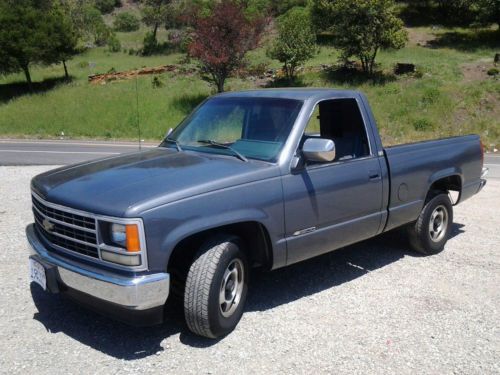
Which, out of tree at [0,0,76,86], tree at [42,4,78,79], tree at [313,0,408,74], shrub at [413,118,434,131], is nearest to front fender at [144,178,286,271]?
shrub at [413,118,434,131]

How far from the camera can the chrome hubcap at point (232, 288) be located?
3.94 meters

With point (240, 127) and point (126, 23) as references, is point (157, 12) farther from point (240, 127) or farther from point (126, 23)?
point (240, 127)

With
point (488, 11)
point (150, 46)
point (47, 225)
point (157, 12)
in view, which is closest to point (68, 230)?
point (47, 225)

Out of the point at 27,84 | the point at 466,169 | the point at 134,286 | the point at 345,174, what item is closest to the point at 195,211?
the point at 134,286

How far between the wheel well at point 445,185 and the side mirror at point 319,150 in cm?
227

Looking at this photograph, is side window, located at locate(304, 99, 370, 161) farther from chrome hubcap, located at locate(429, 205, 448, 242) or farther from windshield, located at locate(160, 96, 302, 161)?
chrome hubcap, located at locate(429, 205, 448, 242)

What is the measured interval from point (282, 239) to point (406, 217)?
1.89 meters

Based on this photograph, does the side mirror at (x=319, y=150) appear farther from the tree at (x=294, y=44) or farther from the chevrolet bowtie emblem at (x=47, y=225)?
the tree at (x=294, y=44)

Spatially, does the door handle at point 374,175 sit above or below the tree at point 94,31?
below

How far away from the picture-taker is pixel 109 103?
94.1 ft

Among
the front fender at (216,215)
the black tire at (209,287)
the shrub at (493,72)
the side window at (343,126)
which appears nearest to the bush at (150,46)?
the shrub at (493,72)

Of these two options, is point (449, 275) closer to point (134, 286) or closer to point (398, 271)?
point (398, 271)

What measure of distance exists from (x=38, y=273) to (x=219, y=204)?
1.47 metres

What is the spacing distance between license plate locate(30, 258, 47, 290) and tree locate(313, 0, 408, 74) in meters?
27.6
